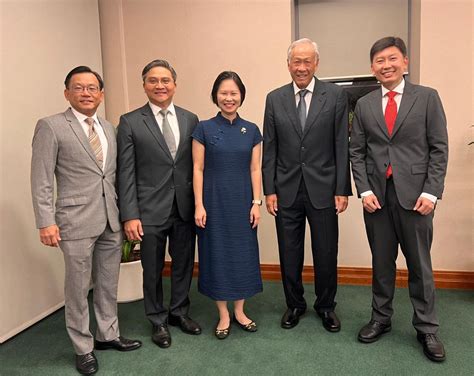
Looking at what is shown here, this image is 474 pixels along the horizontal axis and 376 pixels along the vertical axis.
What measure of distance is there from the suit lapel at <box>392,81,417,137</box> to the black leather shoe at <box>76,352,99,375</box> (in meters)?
2.01

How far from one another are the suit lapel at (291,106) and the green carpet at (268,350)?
1233 millimetres

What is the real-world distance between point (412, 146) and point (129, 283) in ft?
7.24

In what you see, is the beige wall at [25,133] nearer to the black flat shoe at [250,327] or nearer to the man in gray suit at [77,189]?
the man in gray suit at [77,189]

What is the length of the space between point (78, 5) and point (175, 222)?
205cm

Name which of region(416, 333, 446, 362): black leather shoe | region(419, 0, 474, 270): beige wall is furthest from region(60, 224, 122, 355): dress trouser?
region(419, 0, 474, 270): beige wall

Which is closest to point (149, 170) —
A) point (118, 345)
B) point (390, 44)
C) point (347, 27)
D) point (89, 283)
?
point (89, 283)

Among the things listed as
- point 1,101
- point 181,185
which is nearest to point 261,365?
point 181,185

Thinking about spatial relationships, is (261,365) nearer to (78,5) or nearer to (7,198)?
(7,198)

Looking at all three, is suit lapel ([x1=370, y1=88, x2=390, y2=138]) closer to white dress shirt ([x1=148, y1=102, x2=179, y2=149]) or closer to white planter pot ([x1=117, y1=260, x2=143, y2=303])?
white dress shirt ([x1=148, y1=102, x2=179, y2=149])

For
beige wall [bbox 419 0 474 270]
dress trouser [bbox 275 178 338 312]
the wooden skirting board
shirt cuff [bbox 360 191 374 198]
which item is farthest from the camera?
the wooden skirting board

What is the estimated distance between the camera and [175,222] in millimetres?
2531

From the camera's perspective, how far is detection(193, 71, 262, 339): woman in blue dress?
243 centimetres

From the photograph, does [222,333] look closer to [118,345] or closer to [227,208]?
[118,345]

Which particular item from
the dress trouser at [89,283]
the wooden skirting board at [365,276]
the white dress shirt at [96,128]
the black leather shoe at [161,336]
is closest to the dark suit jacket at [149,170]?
the white dress shirt at [96,128]
